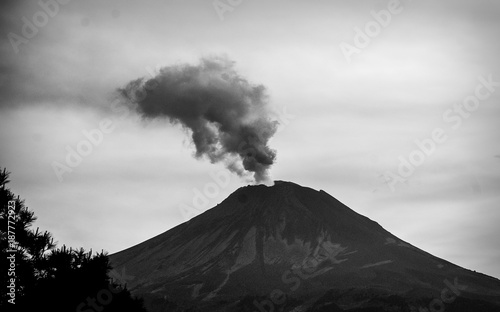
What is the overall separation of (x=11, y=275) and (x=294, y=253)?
6354 inches

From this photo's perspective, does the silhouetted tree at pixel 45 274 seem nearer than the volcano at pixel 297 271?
Yes

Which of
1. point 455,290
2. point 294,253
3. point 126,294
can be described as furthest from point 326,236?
point 126,294

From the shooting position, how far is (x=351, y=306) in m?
134

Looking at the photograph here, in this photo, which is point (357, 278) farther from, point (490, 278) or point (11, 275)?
point (11, 275)

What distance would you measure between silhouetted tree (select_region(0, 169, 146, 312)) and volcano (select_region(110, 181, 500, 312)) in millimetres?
113879

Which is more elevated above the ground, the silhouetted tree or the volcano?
the volcano

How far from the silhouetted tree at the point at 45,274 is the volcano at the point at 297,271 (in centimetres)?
11388

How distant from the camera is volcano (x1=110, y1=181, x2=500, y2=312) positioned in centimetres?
14038

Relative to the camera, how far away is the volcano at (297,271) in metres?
140

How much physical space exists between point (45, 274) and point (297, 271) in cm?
14677

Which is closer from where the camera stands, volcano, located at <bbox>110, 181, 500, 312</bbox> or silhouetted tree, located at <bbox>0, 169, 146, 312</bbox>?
silhouetted tree, located at <bbox>0, 169, 146, 312</bbox>

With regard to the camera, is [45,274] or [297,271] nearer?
[45,274]

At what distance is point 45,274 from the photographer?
2014 cm

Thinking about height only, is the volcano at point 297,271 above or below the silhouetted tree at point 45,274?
above
